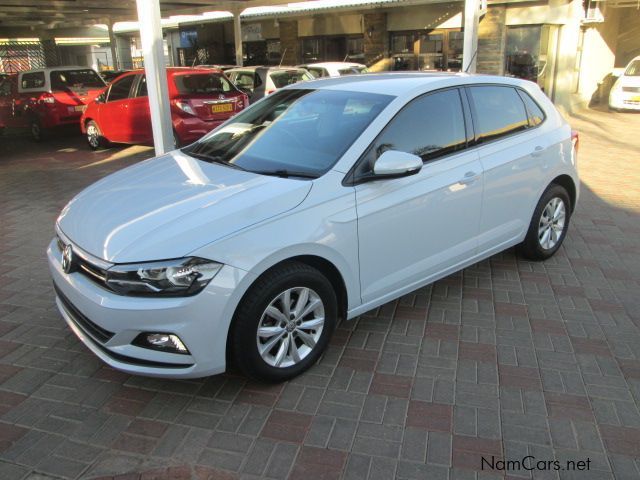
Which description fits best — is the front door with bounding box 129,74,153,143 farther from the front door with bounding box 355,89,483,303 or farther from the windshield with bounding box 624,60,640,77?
the windshield with bounding box 624,60,640,77

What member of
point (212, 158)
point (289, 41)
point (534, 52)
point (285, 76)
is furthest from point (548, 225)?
point (289, 41)

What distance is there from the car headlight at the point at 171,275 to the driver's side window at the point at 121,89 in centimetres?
891

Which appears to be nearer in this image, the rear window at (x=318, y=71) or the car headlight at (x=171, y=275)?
the car headlight at (x=171, y=275)

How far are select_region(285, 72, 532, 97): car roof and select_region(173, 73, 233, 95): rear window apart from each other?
607cm

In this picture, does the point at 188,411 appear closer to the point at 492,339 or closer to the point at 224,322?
the point at 224,322

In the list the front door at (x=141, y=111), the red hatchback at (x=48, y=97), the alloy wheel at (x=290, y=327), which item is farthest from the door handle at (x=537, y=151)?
the red hatchback at (x=48, y=97)

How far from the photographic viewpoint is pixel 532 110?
4.69 m

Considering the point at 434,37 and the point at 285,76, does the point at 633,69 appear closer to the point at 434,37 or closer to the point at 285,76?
the point at 434,37

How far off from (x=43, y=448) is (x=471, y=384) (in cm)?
230

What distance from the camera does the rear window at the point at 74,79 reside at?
1273cm

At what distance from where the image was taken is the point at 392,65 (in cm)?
1983

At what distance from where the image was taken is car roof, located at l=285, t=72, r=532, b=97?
380 centimetres

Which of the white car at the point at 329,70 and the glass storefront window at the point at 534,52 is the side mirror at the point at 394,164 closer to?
the white car at the point at 329,70

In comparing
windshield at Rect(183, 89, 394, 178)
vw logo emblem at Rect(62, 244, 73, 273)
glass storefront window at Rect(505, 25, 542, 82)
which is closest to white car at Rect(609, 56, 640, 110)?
glass storefront window at Rect(505, 25, 542, 82)
